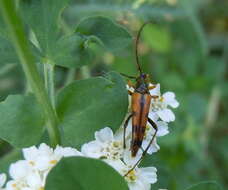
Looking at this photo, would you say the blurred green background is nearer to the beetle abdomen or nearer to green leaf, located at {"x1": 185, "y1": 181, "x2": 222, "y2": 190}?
the beetle abdomen

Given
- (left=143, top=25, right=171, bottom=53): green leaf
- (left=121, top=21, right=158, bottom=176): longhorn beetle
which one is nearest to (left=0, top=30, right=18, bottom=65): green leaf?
(left=121, top=21, right=158, bottom=176): longhorn beetle

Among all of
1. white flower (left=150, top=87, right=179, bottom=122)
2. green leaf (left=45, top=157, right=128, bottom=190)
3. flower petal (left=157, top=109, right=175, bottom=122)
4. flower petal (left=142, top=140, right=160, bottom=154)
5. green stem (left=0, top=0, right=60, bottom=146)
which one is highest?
white flower (left=150, top=87, right=179, bottom=122)

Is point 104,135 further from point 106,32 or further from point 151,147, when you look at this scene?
point 106,32

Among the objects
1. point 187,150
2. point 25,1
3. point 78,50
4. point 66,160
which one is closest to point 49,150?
point 66,160

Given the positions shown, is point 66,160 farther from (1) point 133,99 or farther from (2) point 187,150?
(2) point 187,150

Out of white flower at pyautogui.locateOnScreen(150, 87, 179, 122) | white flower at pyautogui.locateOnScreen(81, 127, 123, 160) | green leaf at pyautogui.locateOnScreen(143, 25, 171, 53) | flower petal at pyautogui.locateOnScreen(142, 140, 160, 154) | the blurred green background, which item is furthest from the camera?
green leaf at pyautogui.locateOnScreen(143, 25, 171, 53)

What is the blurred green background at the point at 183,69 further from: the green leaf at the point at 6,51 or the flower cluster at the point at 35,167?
the flower cluster at the point at 35,167
